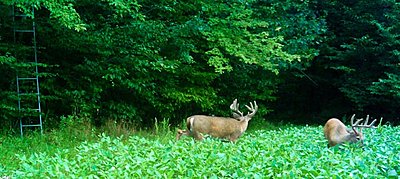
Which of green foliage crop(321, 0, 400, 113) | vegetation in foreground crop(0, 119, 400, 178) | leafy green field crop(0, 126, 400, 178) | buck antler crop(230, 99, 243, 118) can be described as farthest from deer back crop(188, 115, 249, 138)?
green foliage crop(321, 0, 400, 113)

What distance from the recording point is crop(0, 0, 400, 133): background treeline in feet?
34.3

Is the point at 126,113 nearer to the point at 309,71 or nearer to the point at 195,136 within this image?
the point at 195,136

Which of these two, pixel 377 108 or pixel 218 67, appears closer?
pixel 218 67

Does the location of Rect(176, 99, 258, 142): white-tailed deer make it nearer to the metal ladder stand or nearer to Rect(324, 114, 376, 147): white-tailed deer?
Rect(324, 114, 376, 147): white-tailed deer

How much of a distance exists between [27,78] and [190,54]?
4115 mm

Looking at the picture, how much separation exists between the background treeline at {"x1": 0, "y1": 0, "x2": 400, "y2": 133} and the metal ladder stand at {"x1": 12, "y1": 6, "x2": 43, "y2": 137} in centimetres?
15

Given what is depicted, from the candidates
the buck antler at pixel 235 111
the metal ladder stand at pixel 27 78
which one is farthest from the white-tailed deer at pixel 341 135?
the metal ladder stand at pixel 27 78

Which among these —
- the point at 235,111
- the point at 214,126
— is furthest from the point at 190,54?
the point at 214,126

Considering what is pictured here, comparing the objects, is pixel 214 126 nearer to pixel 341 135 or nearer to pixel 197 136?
pixel 197 136

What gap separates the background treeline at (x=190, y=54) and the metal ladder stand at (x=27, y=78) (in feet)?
0.48

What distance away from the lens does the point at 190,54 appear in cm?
1271

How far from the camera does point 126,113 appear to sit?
37.6 ft

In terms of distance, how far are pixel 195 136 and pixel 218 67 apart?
11.2 ft

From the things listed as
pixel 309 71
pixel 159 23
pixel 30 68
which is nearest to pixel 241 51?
pixel 159 23
